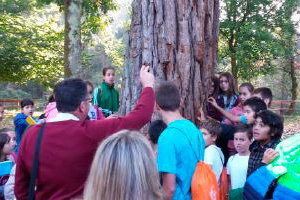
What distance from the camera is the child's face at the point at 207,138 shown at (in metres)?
3.68

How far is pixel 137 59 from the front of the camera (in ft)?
11.2

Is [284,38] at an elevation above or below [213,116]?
above

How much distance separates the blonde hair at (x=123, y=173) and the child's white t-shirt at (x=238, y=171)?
1.99m

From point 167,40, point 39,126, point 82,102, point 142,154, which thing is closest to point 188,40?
point 167,40

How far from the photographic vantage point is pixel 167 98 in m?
2.49

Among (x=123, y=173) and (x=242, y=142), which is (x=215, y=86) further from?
(x=123, y=173)

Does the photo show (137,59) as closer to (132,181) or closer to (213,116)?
(213,116)

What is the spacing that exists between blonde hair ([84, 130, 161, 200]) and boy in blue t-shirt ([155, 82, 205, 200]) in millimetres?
683

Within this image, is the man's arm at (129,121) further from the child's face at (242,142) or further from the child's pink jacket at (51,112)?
the child's face at (242,142)

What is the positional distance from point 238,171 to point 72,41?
22.3ft

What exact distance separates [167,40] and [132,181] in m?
1.96

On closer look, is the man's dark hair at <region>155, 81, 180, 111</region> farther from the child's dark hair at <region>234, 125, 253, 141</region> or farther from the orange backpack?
the child's dark hair at <region>234, 125, 253, 141</region>

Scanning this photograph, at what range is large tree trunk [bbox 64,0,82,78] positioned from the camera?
912 centimetres

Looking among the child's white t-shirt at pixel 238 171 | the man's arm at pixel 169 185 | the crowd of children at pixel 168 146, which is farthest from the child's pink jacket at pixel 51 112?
the child's white t-shirt at pixel 238 171
